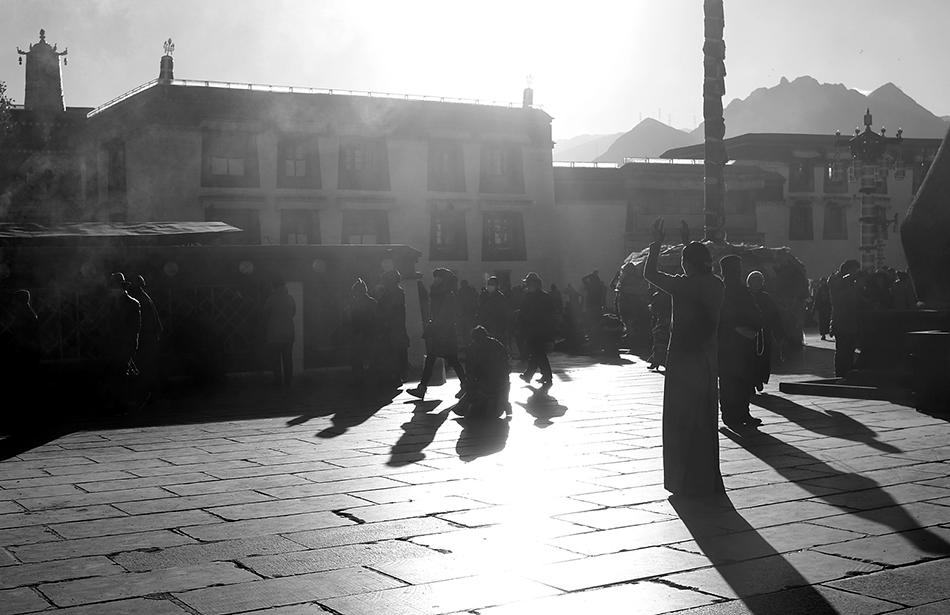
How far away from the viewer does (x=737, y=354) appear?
9742 millimetres

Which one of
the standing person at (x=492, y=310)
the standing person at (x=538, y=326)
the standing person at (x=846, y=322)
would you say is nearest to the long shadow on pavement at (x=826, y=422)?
the standing person at (x=846, y=322)

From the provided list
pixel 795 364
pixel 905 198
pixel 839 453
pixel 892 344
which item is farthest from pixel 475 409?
pixel 905 198

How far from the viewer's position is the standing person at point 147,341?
12.5 metres

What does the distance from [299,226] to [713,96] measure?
18.7 metres

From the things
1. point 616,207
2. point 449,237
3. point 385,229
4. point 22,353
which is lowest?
point 22,353

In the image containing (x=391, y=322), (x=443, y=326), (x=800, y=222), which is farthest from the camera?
(x=800, y=222)

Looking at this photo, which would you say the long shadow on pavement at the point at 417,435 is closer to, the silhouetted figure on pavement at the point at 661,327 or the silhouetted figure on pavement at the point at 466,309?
the silhouetted figure on pavement at the point at 661,327

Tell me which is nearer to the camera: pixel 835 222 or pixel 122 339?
pixel 122 339

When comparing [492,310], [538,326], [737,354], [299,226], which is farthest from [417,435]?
[299,226]

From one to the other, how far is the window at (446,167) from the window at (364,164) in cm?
178

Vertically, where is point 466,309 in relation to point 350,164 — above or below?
below

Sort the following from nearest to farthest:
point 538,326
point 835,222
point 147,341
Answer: point 147,341 → point 538,326 → point 835,222

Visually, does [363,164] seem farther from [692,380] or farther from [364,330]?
[692,380]

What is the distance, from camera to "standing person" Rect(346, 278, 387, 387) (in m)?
14.0
